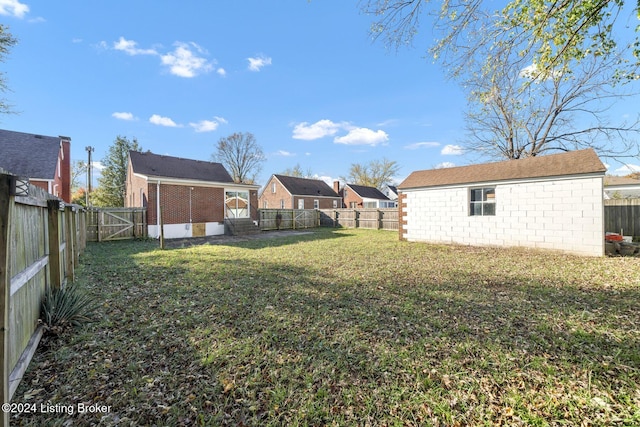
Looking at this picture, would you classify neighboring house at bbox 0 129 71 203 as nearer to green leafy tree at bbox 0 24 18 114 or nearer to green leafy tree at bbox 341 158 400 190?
green leafy tree at bbox 0 24 18 114

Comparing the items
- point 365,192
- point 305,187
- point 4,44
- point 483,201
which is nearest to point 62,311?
point 483,201

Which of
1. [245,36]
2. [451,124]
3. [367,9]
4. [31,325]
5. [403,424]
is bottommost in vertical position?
[403,424]

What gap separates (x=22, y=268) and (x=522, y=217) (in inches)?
492

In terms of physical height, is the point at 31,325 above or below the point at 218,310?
above

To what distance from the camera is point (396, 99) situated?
13.4 meters

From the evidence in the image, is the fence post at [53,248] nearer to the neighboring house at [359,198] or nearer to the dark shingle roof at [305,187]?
the dark shingle roof at [305,187]

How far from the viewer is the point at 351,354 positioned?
2.86 meters

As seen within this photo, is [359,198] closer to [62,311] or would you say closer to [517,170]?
[517,170]

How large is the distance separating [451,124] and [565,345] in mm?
17387

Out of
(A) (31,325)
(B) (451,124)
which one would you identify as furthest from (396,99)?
(A) (31,325)

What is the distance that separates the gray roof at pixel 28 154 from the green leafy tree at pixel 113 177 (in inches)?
617

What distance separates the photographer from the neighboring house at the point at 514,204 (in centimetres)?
816

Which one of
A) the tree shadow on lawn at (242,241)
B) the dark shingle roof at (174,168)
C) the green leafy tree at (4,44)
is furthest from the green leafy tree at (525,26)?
the green leafy tree at (4,44)

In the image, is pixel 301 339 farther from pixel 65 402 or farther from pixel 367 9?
pixel 367 9
